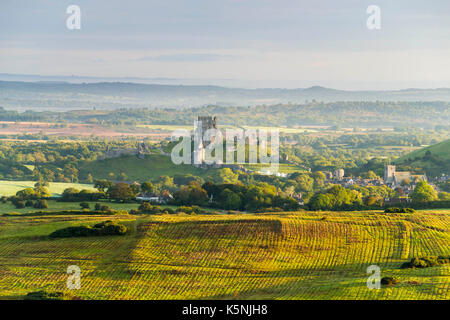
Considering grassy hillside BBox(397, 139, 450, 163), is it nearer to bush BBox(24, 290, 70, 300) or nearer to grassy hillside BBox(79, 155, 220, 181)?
grassy hillside BBox(79, 155, 220, 181)

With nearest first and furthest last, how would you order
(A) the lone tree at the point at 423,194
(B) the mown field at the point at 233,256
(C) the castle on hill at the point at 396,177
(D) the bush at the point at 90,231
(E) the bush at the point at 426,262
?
(B) the mown field at the point at 233,256, (E) the bush at the point at 426,262, (D) the bush at the point at 90,231, (A) the lone tree at the point at 423,194, (C) the castle on hill at the point at 396,177

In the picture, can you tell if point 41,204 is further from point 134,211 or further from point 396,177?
point 396,177

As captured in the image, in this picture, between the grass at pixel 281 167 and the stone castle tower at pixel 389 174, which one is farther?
the grass at pixel 281 167

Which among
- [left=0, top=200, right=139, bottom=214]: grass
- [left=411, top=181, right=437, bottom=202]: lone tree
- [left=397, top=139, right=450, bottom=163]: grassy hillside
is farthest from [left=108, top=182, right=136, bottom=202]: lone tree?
[left=397, top=139, right=450, bottom=163]: grassy hillside

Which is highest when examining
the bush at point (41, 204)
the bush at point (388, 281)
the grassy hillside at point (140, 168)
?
the bush at point (388, 281)

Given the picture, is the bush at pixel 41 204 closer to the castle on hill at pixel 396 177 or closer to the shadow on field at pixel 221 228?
the shadow on field at pixel 221 228

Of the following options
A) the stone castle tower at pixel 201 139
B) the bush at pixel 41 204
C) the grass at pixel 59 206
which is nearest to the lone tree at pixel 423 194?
the grass at pixel 59 206
